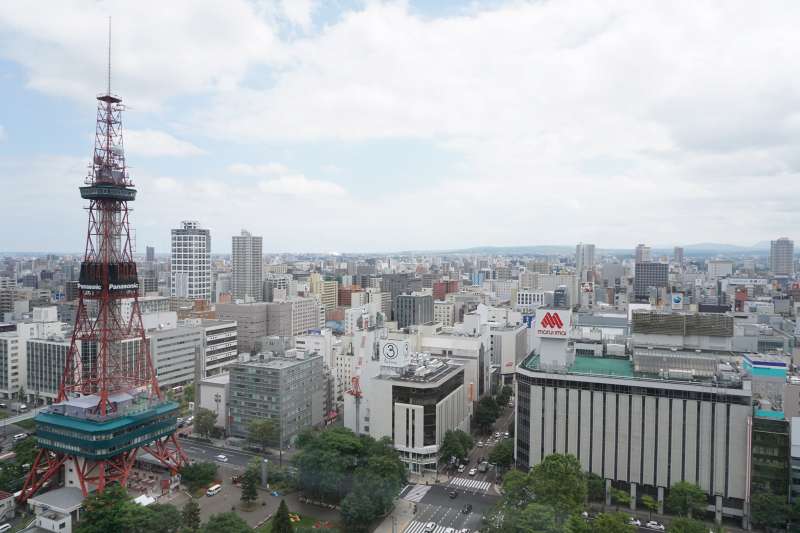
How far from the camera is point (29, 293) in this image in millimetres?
128500

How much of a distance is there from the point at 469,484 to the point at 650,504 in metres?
14.1

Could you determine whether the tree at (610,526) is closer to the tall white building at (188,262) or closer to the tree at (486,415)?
the tree at (486,415)

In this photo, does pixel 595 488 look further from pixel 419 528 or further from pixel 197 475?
pixel 197 475

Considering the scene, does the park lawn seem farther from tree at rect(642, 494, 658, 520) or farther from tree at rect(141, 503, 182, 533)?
tree at rect(642, 494, 658, 520)

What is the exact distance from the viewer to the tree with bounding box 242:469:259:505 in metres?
42.1

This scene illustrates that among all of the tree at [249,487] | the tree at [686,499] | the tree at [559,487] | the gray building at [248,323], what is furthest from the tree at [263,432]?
the gray building at [248,323]

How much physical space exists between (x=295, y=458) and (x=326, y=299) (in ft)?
351

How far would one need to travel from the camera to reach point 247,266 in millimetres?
168500

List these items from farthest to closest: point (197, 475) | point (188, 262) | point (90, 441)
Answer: point (188, 262) → point (197, 475) → point (90, 441)

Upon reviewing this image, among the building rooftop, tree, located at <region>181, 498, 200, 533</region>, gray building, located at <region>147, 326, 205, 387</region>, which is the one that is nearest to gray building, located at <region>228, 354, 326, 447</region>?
tree, located at <region>181, 498, 200, 533</region>

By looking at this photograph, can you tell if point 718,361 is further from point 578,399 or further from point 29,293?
point 29,293

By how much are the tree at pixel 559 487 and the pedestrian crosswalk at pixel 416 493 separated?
10413 millimetres

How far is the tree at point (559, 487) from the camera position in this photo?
36531 millimetres

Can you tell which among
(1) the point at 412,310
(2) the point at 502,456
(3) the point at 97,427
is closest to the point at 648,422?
(2) the point at 502,456
